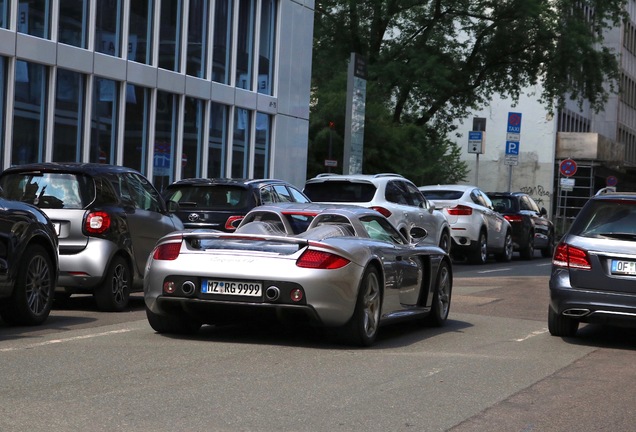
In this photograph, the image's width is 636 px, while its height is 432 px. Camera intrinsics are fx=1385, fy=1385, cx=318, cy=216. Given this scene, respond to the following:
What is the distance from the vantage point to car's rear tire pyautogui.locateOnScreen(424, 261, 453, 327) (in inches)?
528

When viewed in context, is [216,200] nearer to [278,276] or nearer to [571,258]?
[571,258]

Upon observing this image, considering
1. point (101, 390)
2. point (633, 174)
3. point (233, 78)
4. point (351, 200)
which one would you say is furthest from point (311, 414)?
point (633, 174)

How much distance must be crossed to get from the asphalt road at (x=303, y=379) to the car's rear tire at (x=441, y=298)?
0.11 metres

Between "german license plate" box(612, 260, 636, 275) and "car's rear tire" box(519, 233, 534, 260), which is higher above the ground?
"german license plate" box(612, 260, 636, 275)

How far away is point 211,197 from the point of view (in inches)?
711

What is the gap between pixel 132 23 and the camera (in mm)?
30875

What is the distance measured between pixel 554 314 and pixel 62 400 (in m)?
6.42

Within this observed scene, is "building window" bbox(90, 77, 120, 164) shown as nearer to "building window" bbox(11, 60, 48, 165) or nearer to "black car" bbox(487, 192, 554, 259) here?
"building window" bbox(11, 60, 48, 165)

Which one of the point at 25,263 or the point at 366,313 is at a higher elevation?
the point at 25,263

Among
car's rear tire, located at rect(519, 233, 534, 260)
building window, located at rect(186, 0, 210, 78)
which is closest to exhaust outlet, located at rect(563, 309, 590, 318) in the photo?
car's rear tire, located at rect(519, 233, 534, 260)

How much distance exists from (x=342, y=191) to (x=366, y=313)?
12293 mm

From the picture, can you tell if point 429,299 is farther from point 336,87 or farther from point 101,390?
point 336,87

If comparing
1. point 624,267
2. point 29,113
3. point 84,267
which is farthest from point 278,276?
point 29,113

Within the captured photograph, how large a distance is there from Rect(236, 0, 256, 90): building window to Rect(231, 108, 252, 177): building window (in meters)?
0.76
